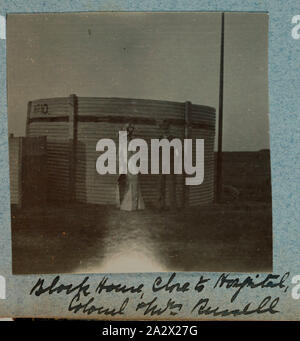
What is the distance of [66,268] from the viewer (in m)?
3.69

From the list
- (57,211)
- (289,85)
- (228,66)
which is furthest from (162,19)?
(57,211)

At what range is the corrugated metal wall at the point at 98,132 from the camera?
12.0ft

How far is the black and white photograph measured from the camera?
11.9ft

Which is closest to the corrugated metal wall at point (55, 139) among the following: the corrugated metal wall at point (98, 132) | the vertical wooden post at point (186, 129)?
the corrugated metal wall at point (98, 132)

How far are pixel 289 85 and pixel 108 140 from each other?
1679 mm

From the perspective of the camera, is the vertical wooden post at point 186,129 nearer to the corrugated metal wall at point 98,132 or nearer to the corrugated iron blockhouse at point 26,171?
the corrugated metal wall at point 98,132

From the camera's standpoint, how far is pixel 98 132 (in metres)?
3.67

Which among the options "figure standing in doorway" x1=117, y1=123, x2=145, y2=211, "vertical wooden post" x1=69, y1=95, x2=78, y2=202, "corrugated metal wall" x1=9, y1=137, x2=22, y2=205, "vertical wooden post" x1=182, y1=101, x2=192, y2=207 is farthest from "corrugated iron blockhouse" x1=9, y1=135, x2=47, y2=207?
"vertical wooden post" x1=182, y1=101, x2=192, y2=207

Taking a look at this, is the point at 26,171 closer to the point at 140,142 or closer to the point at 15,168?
the point at 15,168

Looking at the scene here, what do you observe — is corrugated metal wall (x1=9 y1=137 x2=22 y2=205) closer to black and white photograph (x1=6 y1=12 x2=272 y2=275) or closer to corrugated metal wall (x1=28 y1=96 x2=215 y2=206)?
black and white photograph (x1=6 y1=12 x2=272 y2=275)
